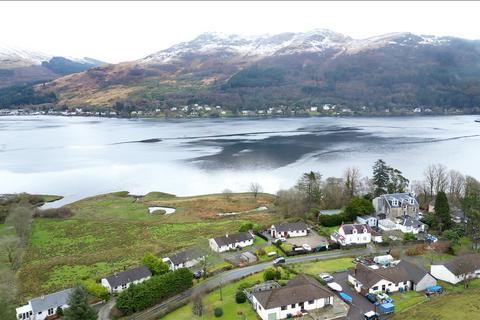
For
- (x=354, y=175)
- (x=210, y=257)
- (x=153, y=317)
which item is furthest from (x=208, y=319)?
(x=354, y=175)

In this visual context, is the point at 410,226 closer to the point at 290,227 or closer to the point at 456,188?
the point at 290,227

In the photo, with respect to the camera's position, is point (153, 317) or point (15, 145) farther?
point (15, 145)

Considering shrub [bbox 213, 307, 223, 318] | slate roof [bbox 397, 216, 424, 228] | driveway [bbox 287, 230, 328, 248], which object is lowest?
driveway [bbox 287, 230, 328, 248]

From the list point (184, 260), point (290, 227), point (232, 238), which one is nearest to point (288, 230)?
point (290, 227)

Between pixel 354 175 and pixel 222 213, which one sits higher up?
pixel 354 175

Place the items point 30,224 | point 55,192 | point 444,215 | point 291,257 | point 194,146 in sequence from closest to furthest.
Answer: point 291,257
point 444,215
point 30,224
point 55,192
point 194,146

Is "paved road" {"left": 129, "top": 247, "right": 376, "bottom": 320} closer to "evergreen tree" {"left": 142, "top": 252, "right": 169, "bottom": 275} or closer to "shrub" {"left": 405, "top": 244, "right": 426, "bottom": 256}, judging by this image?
"shrub" {"left": 405, "top": 244, "right": 426, "bottom": 256}

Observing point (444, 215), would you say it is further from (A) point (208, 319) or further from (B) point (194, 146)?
(B) point (194, 146)

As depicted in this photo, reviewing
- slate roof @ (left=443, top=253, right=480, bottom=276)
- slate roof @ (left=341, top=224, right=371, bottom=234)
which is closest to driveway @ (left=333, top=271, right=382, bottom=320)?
slate roof @ (left=443, top=253, right=480, bottom=276)
